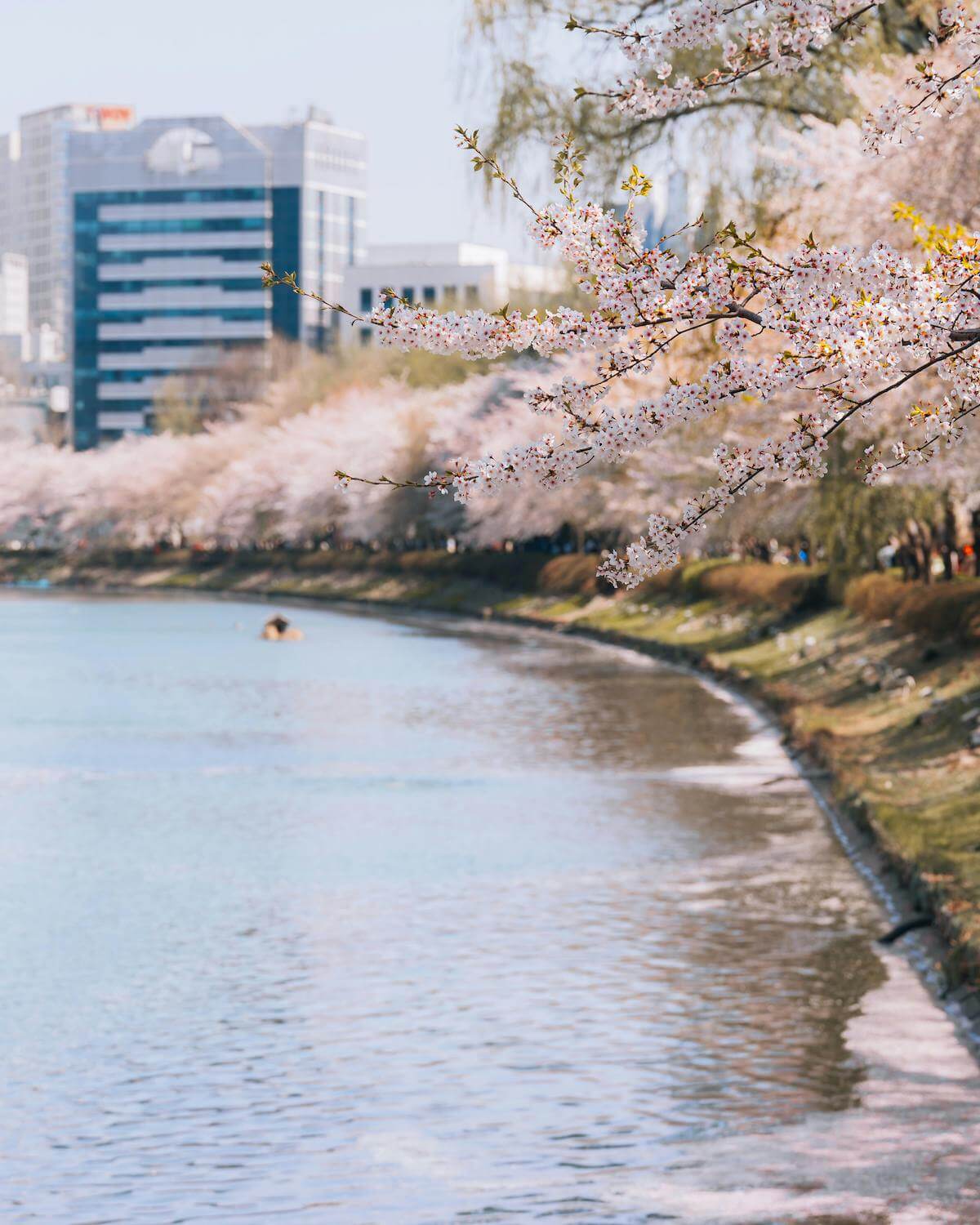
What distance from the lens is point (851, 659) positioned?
3669cm

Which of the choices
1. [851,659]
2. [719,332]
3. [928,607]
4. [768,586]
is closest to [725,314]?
[719,332]

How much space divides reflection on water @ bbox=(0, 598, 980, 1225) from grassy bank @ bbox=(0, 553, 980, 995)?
75 cm

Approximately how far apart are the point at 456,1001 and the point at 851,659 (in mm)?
22399

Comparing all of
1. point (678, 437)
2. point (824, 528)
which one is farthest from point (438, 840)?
point (678, 437)

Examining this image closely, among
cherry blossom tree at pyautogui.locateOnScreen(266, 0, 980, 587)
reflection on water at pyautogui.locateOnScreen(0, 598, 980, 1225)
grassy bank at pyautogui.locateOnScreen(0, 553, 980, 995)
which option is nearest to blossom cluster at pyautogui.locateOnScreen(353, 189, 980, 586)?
cherry blossom tree at pyautogui.locateOnScreen(266, 0, 980, 587)

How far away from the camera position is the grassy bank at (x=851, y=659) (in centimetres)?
1956

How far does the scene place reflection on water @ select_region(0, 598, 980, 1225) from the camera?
11.2 metres

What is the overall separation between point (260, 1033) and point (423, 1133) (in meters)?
2.59

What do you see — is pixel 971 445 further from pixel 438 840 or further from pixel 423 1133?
pixel 423 1133

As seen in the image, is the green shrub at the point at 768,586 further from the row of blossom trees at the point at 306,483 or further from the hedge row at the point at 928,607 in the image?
the hedge row at the point at 928,607

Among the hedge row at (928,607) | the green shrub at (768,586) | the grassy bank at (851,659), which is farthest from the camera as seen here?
the green shrub at (768,586)

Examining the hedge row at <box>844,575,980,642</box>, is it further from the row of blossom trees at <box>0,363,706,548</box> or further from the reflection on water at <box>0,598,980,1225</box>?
the row of blossom trees at <box>0,363,706,548</box>

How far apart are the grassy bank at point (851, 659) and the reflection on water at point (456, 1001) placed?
0.75 meters

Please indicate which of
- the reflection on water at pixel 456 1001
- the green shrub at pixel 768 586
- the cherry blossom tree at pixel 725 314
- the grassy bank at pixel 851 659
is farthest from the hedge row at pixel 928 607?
the cherry blossom tree at pixel 725 314
